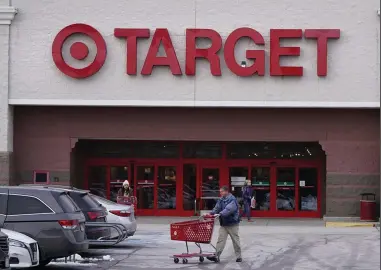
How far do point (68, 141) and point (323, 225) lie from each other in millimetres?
10536

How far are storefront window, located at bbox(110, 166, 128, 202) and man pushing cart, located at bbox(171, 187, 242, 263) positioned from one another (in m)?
16.6

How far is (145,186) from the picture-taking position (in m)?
35.7

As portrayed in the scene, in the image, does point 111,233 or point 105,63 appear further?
point 105,63

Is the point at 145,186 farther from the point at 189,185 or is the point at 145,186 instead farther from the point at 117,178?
the point at 189,185

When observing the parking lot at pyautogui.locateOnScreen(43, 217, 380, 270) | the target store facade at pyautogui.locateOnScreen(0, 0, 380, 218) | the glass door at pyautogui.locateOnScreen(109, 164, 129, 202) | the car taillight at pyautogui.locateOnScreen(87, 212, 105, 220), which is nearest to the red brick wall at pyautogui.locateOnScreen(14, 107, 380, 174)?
the target store facade at pyautogui.locateOnScreen(0, 0, 380, 218)

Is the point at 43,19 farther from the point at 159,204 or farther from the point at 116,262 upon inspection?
the point at 116,262

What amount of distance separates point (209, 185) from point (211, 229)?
16.8 m

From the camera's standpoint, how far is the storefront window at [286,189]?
115ft

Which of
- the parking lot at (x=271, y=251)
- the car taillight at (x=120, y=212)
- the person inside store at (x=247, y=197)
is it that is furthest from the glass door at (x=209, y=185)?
the car taillight at (x=120, y=212)

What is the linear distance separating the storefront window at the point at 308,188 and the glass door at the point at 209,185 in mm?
3502

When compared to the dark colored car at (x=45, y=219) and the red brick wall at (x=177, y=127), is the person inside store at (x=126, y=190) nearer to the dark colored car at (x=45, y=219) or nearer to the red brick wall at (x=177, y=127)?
the red brick wall at (x=177, y=127)

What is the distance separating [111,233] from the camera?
20.1m

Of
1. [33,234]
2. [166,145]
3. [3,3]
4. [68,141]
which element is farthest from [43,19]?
[33,234]

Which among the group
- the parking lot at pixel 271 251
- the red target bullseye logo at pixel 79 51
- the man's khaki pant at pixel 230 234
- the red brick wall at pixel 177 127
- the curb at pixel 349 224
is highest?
the red target bullseye logo at pixel 79 51
